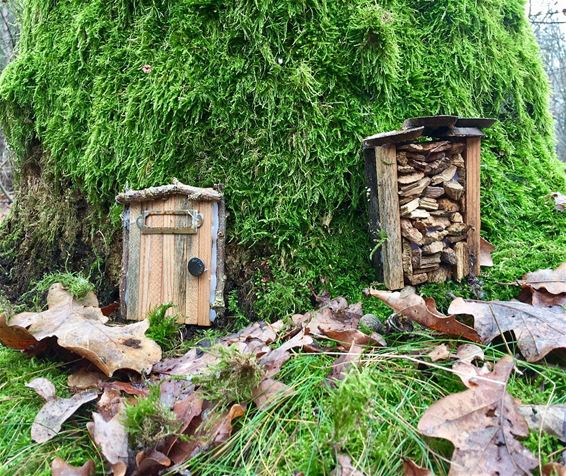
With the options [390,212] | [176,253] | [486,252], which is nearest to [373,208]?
[390,212]

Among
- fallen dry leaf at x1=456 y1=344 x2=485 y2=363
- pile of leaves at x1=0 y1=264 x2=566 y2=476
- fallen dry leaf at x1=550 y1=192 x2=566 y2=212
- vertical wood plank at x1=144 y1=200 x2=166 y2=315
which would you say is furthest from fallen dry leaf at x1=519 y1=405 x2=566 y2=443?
vertical wood plank at x1=144 y1=200 x2=166 y2=315

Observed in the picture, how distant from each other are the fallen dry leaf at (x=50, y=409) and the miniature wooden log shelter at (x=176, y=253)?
2.40 ft

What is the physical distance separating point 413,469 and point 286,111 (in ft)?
5.92

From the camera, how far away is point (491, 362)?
157 cm

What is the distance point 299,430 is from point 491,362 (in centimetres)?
72

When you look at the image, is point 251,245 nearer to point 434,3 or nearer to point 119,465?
point 119,465

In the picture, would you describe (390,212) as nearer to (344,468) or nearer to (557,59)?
(344,468)

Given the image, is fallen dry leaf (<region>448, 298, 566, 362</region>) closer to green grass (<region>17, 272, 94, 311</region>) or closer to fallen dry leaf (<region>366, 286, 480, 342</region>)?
fallen dry leaf (<region>366, 286, 480, 342</region>)

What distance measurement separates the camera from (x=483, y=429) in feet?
4.05

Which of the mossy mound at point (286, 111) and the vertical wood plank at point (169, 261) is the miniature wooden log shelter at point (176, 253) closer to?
the vertical wood plank at point (169, 261)

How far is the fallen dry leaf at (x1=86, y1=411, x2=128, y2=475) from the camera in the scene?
1.29 m

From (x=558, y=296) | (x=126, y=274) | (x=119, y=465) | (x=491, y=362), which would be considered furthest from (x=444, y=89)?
(x=119, y=465)

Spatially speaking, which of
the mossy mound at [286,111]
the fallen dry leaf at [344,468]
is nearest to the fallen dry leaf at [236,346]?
the mossy mound at [286,111]

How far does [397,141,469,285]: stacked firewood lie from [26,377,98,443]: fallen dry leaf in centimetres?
150
